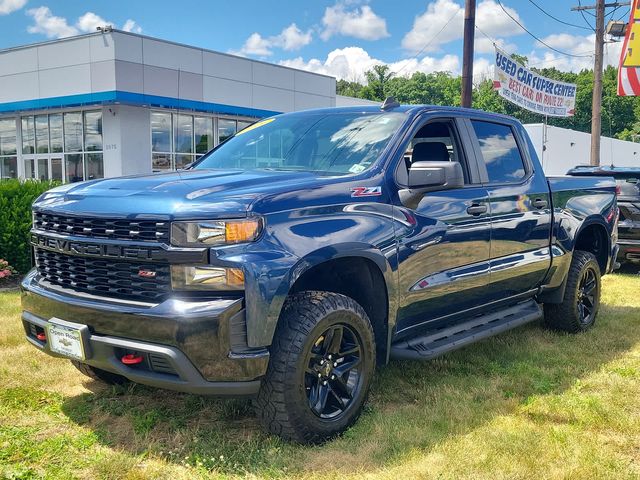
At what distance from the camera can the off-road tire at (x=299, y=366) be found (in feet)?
11.0

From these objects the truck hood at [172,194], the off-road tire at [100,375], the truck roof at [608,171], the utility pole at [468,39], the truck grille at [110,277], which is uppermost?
the utility pole at [468,39]

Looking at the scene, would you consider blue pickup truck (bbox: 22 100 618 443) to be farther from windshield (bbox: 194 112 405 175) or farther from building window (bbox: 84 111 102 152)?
building window (bbox: 84 111 102 152)

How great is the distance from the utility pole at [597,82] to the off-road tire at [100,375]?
56.8 feet

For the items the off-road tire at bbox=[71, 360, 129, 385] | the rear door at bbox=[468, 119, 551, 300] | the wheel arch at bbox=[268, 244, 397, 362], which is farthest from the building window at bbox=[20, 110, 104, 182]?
the wheel arch at bbox=[268, 244, 397, 362]

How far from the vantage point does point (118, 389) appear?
441cm

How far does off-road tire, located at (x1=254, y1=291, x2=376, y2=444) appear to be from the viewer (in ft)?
11.0

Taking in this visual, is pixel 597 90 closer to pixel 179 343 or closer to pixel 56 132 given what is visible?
pixel 56 132

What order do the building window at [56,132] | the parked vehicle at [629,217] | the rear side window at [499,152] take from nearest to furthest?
the rear side window at [499,152], the parked vehicle at [629,217], the building window at [56,132]

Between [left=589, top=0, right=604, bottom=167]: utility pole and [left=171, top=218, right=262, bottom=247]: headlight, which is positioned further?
[left=589, top=0, right=604, bottom=167]: utility pole

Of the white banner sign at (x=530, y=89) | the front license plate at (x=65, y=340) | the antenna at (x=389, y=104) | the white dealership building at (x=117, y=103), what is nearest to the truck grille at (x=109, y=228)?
the front license plate at (x=65, y=340)

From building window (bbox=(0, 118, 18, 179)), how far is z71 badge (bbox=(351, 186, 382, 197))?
24.1 metres

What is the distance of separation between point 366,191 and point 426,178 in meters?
0.42

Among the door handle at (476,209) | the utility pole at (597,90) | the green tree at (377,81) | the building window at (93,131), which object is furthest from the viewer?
the green tree at (377,81)

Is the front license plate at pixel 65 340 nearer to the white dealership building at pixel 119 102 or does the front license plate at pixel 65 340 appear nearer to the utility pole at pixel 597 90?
the white dealership building at pixel 119 102
